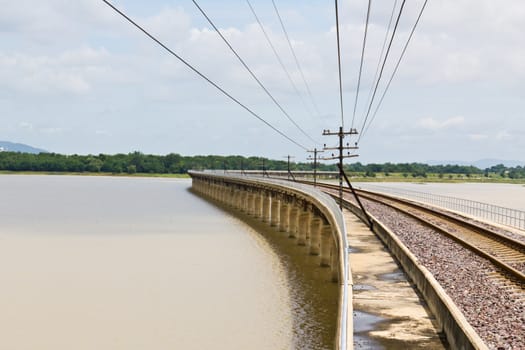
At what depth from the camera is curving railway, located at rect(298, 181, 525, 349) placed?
1556 centimetres

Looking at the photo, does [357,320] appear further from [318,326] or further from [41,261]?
[41,261]

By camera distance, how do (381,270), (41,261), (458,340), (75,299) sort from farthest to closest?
(41,261) → (75,299) → (381,270) → (458,340)

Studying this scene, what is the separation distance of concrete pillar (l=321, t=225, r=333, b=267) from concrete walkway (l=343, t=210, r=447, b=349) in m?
13.0

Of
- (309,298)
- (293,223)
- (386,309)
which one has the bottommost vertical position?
(309,298)

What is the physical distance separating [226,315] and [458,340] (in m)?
17.4

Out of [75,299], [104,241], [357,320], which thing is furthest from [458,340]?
[104,241]

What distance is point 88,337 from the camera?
83.4 feet

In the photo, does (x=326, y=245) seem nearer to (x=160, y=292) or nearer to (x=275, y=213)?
(x=160, y=292)

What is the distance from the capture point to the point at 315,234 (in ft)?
158

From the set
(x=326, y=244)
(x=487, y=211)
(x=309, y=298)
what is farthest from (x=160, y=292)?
(x=487, y=211)

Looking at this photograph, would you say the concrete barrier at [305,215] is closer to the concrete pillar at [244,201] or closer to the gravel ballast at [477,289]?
the concrete pillar at [244,201]

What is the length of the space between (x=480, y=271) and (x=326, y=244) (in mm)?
17983

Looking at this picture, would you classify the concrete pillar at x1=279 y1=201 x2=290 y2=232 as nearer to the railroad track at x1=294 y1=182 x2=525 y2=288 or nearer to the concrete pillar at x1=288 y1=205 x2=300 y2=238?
the concrete pillar at x1=288 y1=205 x2=300 y2=238

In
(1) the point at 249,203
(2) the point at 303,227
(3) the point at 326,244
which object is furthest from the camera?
(1) the point at 249,203
